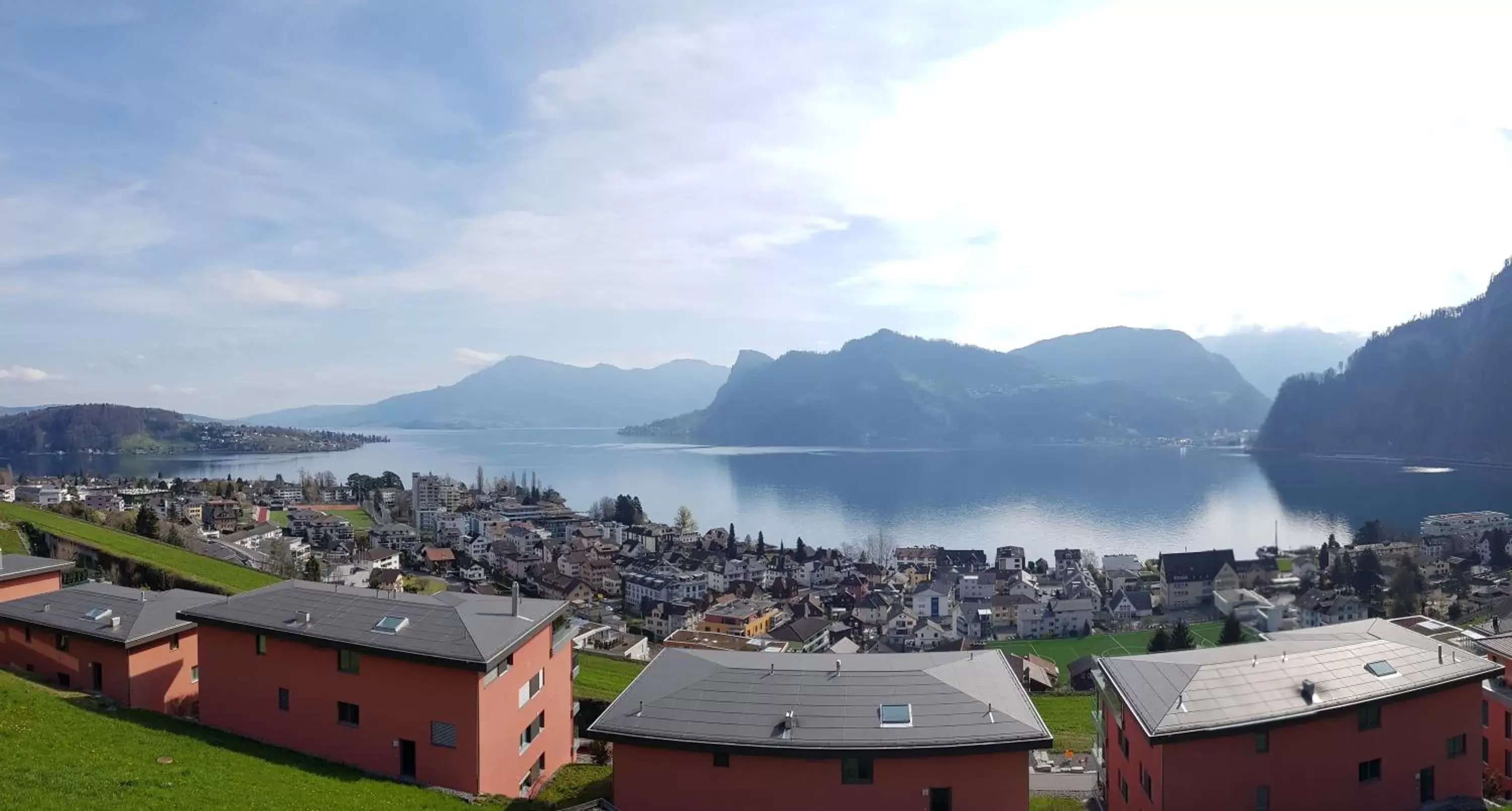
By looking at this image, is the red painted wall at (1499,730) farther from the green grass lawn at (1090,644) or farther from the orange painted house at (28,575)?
the orange painted house at (28,575)

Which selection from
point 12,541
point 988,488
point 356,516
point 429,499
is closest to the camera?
point 12,541

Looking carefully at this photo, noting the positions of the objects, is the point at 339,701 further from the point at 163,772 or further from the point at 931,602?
the point at 931,602

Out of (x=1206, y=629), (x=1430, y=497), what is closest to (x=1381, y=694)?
(x=1206, y=629)

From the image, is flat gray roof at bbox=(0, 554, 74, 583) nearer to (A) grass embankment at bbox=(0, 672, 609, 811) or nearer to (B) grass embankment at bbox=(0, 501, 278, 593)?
(A) grass embankment at bbox=(0, 672, 609, 811)

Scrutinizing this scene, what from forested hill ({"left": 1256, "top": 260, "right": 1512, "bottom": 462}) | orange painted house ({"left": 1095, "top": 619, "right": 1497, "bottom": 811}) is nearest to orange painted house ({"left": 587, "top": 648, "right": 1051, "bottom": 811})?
orange painted house ({"left": 1095, "top": 619, "right": 1497, "bottom": 811})

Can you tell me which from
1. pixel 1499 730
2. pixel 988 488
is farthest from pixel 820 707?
pixel 988 488

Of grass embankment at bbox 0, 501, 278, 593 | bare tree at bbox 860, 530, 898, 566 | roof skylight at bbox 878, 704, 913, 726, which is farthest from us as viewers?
bare tree at bbox 860, 530, 898, 566

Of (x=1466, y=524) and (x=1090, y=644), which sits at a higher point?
(x=1466, y=524)
